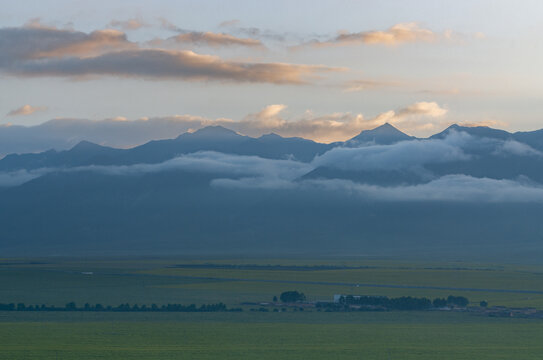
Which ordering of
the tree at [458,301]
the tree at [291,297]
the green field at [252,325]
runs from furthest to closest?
the tree at [291,297] → the tree at [458,301] → the green field at [252,325]

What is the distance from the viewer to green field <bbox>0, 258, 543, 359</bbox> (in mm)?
76938

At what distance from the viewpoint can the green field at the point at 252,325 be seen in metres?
76.9

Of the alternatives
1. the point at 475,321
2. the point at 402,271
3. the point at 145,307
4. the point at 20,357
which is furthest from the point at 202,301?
the point at 402,271

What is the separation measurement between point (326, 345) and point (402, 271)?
109 metres

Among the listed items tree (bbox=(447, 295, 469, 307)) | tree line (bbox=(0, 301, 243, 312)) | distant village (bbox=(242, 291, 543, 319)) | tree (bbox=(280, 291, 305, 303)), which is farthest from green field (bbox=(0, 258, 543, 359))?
tree (bbox=(447, 295, 469, 307))

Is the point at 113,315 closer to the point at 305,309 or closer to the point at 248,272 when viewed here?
the point at 305,309

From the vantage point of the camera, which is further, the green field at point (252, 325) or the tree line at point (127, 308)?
the tree line at point (127, 308)

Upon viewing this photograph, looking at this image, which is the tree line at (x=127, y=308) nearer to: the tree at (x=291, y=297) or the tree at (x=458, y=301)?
the tree at (x=291, y=297)

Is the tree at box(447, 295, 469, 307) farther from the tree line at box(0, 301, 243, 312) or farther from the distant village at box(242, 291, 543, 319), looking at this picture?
the tree line at box(0, 301, 243, 312)

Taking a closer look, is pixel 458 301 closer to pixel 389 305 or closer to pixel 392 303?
pixel 392 303

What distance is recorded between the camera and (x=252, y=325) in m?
96.8

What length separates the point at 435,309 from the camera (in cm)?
11494

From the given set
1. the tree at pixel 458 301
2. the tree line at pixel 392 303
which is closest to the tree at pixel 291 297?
the tree line at pixel 392 303

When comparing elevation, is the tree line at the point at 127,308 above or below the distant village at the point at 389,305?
below
